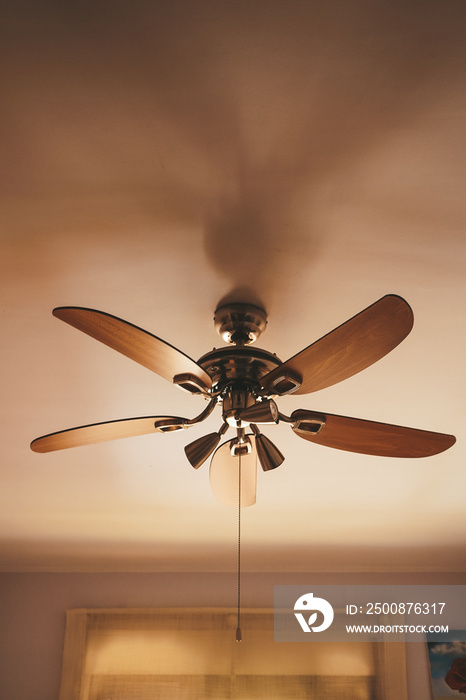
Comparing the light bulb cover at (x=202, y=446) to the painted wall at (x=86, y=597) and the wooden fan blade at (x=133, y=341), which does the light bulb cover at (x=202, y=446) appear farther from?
the painted wall at (x=86, y=597)

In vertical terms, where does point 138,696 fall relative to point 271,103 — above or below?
below

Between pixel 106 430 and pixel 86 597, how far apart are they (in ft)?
10.7

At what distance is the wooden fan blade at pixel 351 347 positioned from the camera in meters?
1.02

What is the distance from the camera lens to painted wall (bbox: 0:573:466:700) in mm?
3979

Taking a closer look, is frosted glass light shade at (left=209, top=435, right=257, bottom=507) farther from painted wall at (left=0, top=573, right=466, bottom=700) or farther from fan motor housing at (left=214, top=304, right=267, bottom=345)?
painted wall at (left=0, top=573, right=466, bottom=700)

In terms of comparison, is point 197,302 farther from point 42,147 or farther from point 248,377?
point 42,147

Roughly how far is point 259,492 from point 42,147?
2088mm

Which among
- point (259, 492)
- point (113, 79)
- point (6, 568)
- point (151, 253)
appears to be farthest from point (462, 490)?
point (6, 568)

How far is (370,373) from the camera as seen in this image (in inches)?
70.1

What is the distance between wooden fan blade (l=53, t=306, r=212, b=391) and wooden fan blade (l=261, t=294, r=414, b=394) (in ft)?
0.59

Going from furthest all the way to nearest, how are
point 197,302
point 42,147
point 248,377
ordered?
point 197,302, point 248,377, point 42,147

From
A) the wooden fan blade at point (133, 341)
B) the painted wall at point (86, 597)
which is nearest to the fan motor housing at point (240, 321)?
the wooden fan blade at point (133, 341)

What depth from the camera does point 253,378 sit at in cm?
137

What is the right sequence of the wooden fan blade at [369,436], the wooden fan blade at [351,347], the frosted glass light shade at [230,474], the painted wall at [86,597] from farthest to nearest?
the painted wall at [86,597]
the frosted glass light shade at [230,474]
the wooden fan blade at [369,436]
the wooden fan blade at [351,347]
